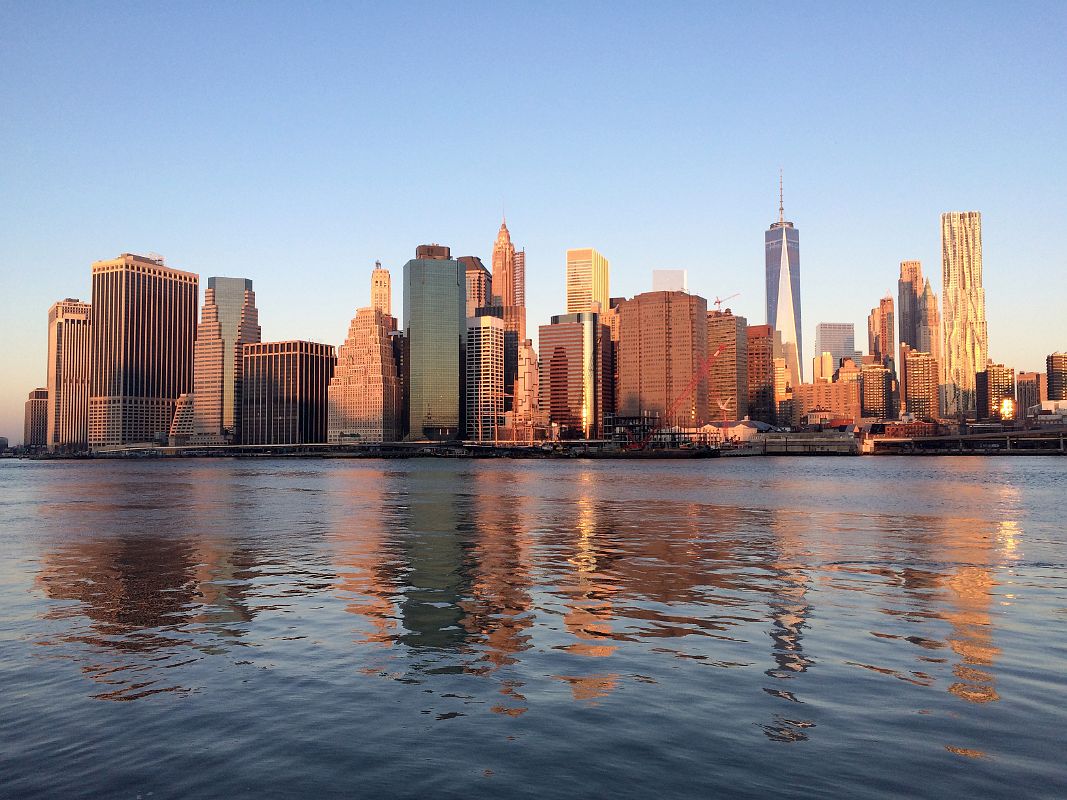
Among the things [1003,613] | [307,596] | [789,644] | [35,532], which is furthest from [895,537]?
[35,532]

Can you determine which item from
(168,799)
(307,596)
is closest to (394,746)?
(168,799)

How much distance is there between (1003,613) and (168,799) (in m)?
27.9

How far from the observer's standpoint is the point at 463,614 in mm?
30125

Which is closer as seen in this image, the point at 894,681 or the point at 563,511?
the point at 894,681

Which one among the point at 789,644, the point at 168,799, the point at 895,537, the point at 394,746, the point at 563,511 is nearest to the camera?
the point at 168,799

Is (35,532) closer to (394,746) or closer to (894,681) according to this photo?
(394,746)

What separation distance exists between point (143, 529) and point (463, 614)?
4718 centimetres

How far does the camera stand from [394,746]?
16219 millimetres

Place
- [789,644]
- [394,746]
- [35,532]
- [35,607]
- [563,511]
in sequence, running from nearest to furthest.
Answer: [394,746] < [789,644] < [35,607] < [35,532] < [563,511]

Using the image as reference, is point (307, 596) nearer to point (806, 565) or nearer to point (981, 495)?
point (806, 565)

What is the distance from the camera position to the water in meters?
14.9

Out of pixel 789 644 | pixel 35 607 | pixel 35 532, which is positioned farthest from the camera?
pixel 35 532

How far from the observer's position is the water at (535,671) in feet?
48.9

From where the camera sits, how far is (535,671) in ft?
71.6
